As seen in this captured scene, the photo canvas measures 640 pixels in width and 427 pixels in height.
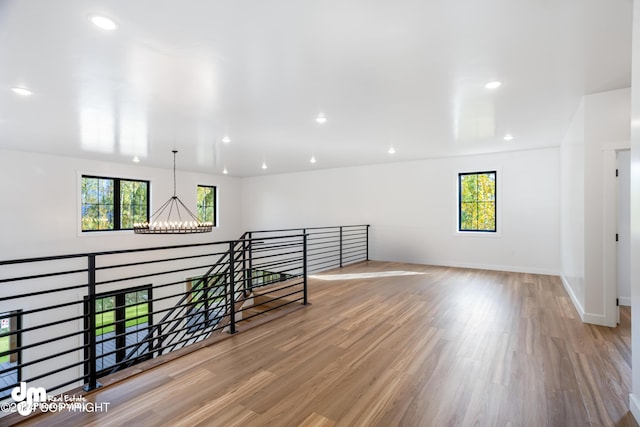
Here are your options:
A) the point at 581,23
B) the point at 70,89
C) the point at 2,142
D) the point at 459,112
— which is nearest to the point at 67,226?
the point at 2,142

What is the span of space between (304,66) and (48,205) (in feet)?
21.2

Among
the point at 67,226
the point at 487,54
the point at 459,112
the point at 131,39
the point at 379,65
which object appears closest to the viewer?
the point at 131,39

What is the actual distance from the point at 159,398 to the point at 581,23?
148 inches

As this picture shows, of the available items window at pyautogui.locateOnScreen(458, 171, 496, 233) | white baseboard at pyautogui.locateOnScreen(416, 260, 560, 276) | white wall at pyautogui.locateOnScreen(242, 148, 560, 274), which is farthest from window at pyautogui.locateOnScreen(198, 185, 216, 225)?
window at pyautogui.locateOnScreen(458, 171, 496, 233)

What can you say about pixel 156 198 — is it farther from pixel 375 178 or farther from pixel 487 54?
pixel 487 54

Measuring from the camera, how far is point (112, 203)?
7504 mm

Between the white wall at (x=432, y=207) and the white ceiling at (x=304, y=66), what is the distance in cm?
166

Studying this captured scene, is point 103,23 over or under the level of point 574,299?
over

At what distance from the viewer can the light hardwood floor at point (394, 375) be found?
1941 millimetres

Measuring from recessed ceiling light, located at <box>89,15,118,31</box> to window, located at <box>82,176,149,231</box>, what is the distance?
624 centimetres

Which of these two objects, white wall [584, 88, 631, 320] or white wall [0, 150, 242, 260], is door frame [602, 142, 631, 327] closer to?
white wall [584, 88, 631, 320]

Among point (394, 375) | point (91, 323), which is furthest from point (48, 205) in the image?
point (394, 375)

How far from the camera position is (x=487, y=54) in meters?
2.50

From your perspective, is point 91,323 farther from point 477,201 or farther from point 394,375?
point 477,201
